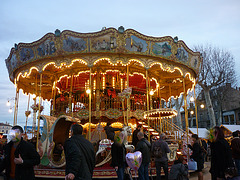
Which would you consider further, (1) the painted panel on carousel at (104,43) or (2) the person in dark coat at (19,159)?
(1) the painted panel on carousel at (104,43)

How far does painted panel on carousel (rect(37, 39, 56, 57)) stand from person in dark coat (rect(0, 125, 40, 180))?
8530mm

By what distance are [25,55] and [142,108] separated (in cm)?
801

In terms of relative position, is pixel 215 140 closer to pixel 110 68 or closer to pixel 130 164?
pixel 130 164

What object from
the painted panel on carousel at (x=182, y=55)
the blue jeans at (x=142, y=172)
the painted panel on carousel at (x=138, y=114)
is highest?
the painted panel on carousel at (x=182, y=55)

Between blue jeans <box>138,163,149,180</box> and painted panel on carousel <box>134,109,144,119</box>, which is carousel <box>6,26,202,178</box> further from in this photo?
blue jeans <box>138,163,149,180</box>

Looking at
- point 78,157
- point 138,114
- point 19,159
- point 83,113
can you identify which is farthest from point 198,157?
point 83,113

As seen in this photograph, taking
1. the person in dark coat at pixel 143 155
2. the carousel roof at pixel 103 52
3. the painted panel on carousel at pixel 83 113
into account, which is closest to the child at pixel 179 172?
the person in dark coat at pixel 143 155

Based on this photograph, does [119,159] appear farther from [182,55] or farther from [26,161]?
[182,55]

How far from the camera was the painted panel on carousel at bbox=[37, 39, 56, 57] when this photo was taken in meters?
11.9

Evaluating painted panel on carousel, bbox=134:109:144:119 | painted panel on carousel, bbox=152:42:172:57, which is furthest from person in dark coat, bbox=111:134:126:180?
painted panel on carousel, bbox=134:109:144:119

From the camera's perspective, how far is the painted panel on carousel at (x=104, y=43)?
11273mm

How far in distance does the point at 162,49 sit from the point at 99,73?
15.7ft

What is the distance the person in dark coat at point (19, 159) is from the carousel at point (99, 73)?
16.3 ft

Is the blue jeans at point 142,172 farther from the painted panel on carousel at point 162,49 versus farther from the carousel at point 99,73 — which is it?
the painted panel on carousel at point 162,49
